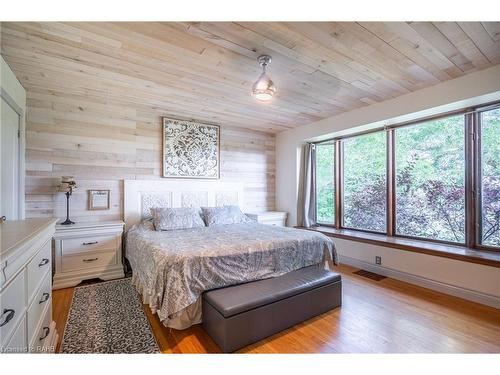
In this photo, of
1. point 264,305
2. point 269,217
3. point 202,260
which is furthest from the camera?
point 269,217

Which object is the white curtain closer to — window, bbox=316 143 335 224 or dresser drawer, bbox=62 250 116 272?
window, bbox=316 143 335 224

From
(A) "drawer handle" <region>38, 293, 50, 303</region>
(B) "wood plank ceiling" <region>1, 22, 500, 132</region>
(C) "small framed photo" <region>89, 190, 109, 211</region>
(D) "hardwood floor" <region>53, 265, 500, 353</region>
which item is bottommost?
(D) "hardwood floor" <region>53, 265, 500, 353</region>

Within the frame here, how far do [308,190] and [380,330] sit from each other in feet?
8.66

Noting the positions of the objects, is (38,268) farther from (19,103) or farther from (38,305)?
(19,103)

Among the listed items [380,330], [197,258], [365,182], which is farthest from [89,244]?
[365,182]

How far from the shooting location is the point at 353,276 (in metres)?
3.13

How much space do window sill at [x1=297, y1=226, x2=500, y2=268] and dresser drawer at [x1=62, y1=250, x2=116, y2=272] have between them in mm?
3116

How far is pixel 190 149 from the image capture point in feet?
12.6

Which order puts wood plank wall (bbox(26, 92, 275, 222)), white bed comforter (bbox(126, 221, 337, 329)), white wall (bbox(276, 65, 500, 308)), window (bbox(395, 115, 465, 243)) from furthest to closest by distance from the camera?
1. wood plank wall (bbox(26, 92, 275, 222))
2. window (bbox(395, 115, 465, 243))
3. white wall (bbox(276, 65, 500, 308))
4. white bed comforter (bbox(126, 221, 337, 329))

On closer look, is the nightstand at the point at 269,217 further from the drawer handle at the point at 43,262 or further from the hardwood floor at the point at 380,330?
the drawer handle at the point at 43,262

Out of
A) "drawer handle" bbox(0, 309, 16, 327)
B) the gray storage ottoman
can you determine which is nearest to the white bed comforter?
the gray storage ottoman

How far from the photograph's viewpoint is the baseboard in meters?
2.32

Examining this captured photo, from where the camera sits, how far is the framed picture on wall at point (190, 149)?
3.65m

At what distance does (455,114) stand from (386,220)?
1.54m
